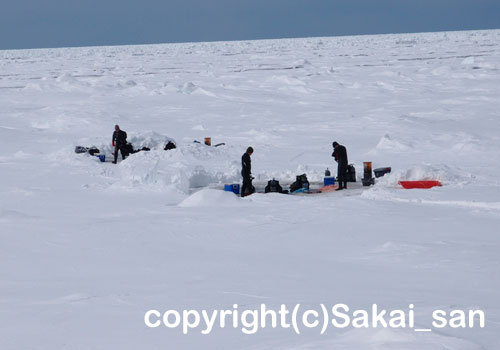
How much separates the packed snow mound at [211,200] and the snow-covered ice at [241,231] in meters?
0.04

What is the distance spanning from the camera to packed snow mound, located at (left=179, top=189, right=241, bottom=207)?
1145 centimetres

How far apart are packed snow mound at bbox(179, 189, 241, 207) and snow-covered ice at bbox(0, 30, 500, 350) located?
0.12 ft

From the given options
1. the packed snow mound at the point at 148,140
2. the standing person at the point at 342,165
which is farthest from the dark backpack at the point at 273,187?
the packed snow mound at the point at 148,140

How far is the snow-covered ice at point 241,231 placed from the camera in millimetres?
5852

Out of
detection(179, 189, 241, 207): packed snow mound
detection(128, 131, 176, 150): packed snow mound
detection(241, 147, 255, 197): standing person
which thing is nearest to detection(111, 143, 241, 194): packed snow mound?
detection(241, 147, 255, 197): standing person

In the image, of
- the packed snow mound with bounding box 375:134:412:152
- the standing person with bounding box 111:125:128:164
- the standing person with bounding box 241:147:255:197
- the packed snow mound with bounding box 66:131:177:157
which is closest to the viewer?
the standing person with bounding box 241:147:255:197

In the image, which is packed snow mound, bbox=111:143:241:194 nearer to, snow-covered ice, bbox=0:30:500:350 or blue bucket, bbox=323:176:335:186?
snow-covered ice, bbox=0:30:500:350

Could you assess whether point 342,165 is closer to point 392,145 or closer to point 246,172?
point 246,172

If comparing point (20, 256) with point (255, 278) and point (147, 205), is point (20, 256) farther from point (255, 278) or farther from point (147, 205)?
point (147, 205)

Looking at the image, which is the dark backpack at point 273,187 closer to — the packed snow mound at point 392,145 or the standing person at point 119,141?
the standing person at point 119,141

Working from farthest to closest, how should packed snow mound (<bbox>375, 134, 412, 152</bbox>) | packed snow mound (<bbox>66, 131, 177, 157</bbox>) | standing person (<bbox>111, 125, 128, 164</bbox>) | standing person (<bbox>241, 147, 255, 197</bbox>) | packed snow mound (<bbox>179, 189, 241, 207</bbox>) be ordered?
packed snow mound (<bbox>66, 131, 177, 157</bbox>) → packed snow mound (<bbox>375, 134, 412, 152</bbox>) → standing person (<bbox>111, 125, 128, 164</bbox>) → standing person (<bbox>241, 147, 255, 197</bbox>) → packed snow mound (<bbox>179, 189, 241, 207</bbox>)

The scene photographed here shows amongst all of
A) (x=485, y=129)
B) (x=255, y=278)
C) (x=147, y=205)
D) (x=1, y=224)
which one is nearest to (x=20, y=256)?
(x=1, y=224)

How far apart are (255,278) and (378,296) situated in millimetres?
1379

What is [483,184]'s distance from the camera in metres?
12.7
